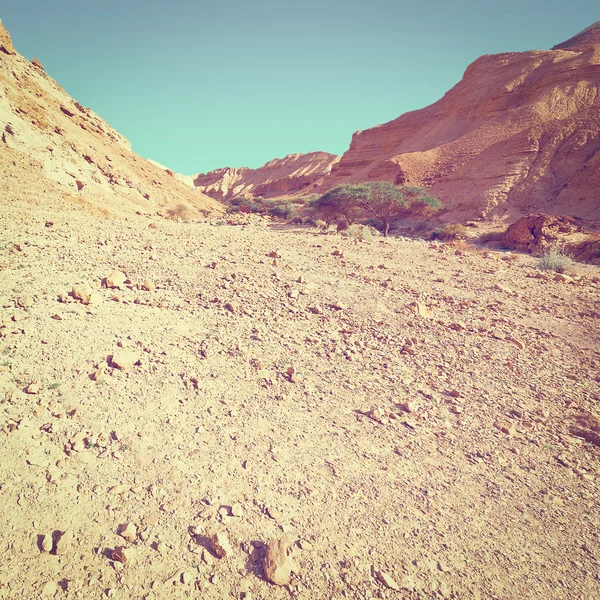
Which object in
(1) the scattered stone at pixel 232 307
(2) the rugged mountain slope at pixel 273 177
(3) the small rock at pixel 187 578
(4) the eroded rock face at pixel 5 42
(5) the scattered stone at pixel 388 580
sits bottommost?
(5) the scattered stone at pixel 388 580

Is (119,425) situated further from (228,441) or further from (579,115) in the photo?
(579,115)

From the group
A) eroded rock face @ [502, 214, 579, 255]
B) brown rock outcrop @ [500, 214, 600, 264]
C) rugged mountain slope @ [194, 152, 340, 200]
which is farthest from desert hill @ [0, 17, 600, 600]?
rugged mountain slope @ [194, 152, 340, 200]

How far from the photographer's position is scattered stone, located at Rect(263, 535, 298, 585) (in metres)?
1.73

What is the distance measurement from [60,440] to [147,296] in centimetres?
243

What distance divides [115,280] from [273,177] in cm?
7176

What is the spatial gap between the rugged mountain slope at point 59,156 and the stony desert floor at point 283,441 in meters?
7.04

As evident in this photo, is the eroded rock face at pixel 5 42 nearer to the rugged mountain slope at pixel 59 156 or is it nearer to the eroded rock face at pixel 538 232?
the rugged mountain slope at pixel 59 156

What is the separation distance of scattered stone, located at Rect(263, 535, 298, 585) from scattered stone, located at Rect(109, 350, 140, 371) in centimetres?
209

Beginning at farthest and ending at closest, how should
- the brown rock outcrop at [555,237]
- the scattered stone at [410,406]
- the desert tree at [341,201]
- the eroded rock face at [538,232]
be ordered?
the desert tree at [341,201] → the eroded rock face at [538,232] → the brown rock outcrop at [555,237] → the scattered stone at [410,406]

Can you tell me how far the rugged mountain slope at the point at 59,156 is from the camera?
10.4m

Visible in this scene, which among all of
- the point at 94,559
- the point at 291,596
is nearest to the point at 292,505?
the point at 291,596

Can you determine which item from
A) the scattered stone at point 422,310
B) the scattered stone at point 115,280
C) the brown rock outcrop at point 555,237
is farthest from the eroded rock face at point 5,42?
the brown rock outcrop at point 555,237

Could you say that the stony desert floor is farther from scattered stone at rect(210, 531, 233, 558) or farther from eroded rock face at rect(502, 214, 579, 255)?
eroded rock face at rect(502, 214, 579, 255)

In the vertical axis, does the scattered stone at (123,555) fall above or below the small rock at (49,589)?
above
